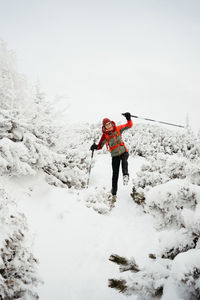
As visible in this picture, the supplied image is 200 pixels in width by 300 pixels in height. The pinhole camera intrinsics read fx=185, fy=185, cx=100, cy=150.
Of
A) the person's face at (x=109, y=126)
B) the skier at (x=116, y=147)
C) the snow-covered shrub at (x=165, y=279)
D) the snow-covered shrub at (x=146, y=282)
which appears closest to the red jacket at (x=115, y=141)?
the skier at (x=116, y=147)

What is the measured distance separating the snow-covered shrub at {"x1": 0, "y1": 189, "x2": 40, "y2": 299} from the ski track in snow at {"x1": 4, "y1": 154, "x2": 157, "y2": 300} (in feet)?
0.83

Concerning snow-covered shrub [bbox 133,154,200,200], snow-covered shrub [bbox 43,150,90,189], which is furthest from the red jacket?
snow-covered shrub [bbox 43,150,90,189]

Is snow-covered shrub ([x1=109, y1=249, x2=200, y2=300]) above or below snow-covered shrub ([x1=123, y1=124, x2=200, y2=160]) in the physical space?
above

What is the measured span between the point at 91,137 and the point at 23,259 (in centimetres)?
1282

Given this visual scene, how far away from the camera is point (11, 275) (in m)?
1.77

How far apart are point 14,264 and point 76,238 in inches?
91.8

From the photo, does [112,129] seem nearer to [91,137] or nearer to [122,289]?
[122,289]

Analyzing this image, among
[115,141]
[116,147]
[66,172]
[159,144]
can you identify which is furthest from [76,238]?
[159,144]

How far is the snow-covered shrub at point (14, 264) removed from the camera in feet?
5.54

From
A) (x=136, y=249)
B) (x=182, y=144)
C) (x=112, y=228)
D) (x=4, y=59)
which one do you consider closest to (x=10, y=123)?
(x=4, y=59)

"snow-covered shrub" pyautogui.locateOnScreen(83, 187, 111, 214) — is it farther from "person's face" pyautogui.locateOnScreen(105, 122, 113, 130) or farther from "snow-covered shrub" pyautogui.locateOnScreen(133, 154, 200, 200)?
"person's face" pyautogui.locateOnScreen(105, 122, 113, 130)

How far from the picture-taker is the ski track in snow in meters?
2.85

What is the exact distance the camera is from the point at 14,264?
181 cm

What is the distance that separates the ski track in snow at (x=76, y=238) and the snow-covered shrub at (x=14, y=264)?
0.25 m
